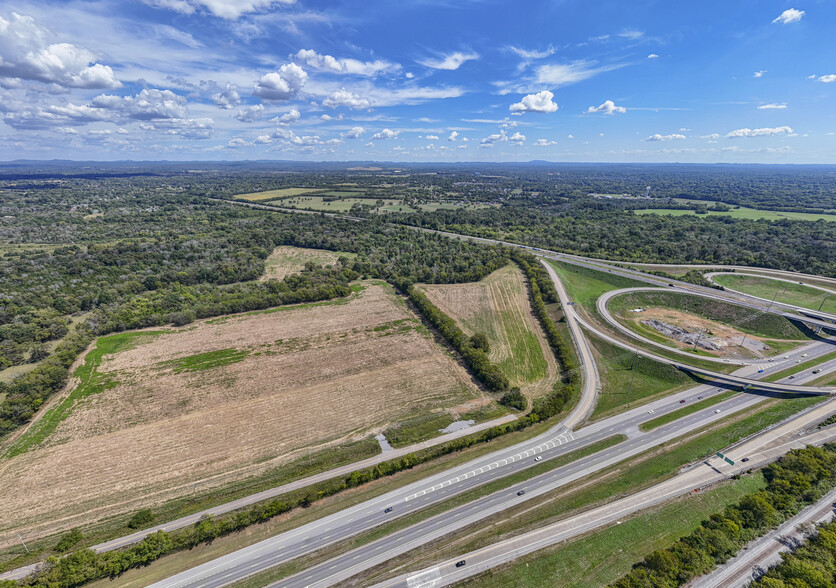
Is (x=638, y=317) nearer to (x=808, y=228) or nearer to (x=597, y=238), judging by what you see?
(x=597, y=238)

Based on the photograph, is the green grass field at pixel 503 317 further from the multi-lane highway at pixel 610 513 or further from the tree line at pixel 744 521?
the tree line at pixel 744 521

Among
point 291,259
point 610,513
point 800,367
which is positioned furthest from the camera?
point 291,259

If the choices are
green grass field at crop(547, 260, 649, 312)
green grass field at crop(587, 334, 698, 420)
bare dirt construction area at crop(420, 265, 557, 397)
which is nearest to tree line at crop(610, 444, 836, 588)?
green grass field at crop(587, 334, 698, 420)

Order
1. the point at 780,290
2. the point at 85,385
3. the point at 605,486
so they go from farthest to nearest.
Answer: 1. the point at 780,290
2. the point at 85,385
3. the point at 605,486

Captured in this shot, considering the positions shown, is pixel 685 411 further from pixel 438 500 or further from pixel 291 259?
pixel 291 259

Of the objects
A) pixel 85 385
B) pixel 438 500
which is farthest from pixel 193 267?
pixel 438 500

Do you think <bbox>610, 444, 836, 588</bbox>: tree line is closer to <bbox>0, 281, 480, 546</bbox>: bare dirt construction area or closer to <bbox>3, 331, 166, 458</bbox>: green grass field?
<bbox>0, 281, 480, 546</bbox>: bare dirt construction area
